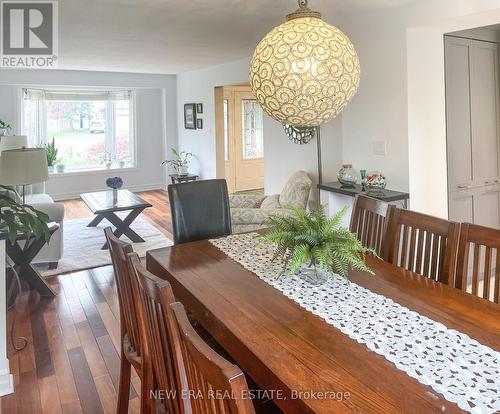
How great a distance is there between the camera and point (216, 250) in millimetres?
2250

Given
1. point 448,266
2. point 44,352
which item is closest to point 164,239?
Answer: point 44,352

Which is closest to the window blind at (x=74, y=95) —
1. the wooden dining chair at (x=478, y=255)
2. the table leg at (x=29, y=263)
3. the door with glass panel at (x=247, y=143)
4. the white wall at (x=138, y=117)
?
the white wall at (x=138, y=117)

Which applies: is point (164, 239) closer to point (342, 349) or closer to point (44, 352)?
point (44, 352)

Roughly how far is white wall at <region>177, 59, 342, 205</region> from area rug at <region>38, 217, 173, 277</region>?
1689mm

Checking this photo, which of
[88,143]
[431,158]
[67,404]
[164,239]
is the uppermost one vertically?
[88,143]

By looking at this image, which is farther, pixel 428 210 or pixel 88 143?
pixel 88 143

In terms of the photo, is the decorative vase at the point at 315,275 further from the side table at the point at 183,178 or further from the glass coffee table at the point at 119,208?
the side table at the point at 183,178

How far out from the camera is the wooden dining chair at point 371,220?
2242mm

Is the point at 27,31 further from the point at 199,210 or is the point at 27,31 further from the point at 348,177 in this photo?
the point at 348,177

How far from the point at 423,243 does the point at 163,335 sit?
1.35 metres

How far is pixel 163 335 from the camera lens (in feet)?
4.06

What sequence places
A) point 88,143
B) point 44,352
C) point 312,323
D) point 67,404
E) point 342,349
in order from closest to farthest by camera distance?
point 342,349 < point 312,323 < point 67,404 < point 44,352 < point 88,143

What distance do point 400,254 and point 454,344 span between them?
1.07 m

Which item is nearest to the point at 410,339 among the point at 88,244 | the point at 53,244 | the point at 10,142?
the point at 53,244
